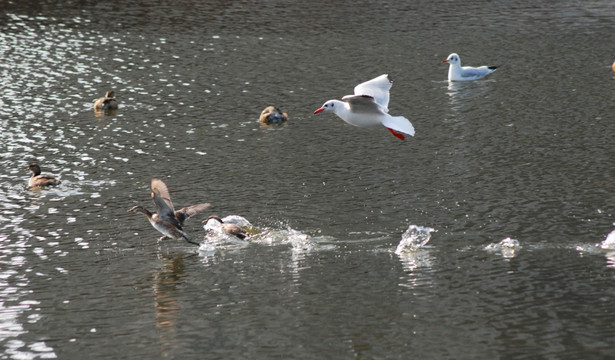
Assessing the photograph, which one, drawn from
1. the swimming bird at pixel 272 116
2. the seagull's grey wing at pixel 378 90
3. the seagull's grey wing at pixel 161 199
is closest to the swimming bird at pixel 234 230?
the seagull's grey wing at pixel 161 199

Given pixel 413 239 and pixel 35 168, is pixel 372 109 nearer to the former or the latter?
pixel 413 239

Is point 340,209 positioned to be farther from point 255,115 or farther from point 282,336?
point 255,115

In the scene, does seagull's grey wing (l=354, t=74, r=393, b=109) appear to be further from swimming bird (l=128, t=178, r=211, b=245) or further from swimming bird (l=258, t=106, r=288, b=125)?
swimming bird (l=258, t=106, r=288, b=125)

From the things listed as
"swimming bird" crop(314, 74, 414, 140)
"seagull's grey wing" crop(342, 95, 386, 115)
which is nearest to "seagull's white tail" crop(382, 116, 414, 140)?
"swimming bird" crop(314, 74, 414, 140)

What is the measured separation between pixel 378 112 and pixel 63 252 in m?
5.78

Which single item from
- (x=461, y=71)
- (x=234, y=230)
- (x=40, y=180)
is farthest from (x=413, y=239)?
→ (x=461, y=71)

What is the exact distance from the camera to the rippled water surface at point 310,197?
11578 millimetres

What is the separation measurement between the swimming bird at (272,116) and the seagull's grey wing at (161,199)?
321 inches

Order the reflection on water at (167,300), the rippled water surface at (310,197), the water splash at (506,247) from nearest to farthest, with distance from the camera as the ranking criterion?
the reflection on water at (167,300) < the rippled water surface at (310,197) < the water splash at (506,247)

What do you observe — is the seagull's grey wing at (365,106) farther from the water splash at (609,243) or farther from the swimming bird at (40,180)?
the swimming bird at (40,180)

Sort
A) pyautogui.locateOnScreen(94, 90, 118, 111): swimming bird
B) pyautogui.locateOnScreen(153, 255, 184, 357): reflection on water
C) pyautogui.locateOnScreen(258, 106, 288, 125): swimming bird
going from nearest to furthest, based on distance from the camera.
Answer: pyautogui.locateOnScreen(153, 255, 184, 357): reflection on water < pyautogui.locateOnScreen(258, 106, 288, 125): swimming bird < pyautogui.locateOnScreen(94, 90, 118, 111): swimming bird

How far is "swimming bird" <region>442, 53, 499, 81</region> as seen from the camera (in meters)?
28.1

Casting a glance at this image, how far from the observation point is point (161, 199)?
14977 mm

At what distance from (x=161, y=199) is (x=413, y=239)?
395cm
